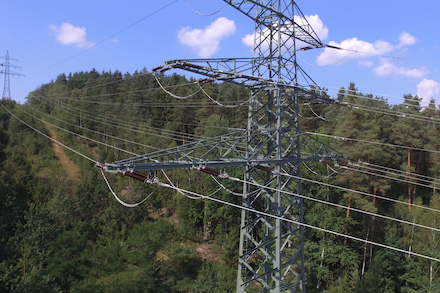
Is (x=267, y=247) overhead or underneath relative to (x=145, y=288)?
overhead

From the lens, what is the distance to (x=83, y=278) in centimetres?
1862

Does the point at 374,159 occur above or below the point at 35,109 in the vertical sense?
below

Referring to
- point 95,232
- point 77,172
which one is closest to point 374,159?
point 95,232

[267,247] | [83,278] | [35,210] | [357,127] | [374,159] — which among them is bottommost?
[83,278]

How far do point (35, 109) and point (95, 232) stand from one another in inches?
1435

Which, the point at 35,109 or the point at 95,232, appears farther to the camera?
the point at 35,109

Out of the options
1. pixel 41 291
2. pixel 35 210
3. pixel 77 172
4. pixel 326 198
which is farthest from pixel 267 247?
pixel 77 172

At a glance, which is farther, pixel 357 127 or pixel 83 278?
pixel 357 127

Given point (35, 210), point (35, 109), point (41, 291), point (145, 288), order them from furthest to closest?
point (35, 109) → point (35, 210) → point (145, 288) → point (41, 291)

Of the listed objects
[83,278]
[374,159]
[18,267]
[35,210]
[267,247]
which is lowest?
[83,278]

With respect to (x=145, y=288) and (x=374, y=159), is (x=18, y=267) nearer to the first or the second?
(x=145, y=288)

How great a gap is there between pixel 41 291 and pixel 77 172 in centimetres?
2492

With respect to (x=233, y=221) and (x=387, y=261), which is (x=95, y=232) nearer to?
(x=233, y=221)

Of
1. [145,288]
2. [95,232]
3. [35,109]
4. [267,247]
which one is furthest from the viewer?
[35,109]
